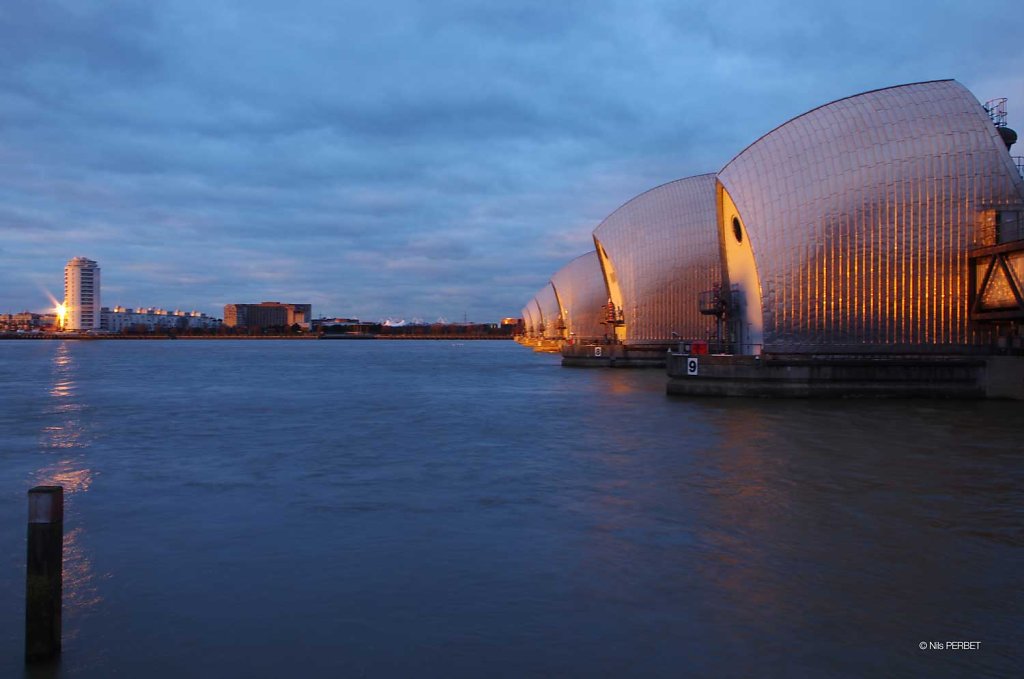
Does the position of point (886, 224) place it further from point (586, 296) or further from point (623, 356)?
point (586, 296)

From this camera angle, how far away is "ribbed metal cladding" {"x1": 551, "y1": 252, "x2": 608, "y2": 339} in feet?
236

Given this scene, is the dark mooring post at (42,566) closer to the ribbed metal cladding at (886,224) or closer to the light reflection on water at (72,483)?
the light reflection on water at (72,483)

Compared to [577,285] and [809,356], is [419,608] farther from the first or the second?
[577,285]

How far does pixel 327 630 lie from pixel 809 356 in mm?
24209

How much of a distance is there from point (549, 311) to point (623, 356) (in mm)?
56096

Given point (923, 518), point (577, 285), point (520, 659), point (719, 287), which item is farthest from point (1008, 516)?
point (577, 285)

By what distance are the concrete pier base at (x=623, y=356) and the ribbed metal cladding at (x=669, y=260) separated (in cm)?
65

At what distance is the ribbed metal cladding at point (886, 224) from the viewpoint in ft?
86.8

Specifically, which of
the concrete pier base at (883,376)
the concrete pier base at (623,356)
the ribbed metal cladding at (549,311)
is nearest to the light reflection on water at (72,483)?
the concrete pier base at (883,376)

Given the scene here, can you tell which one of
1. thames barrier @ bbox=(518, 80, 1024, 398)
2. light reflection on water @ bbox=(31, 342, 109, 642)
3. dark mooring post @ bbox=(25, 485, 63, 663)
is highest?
thames barrier @ bbox=(518, 80, 1024, 398)

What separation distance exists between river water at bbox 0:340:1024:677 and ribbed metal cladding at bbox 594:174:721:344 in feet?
92.1

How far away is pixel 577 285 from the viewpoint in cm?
7638

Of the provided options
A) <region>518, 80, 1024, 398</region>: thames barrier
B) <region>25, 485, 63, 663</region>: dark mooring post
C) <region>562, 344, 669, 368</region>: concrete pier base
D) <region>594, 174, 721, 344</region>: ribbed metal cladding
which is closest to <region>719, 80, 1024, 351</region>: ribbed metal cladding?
<region>518, 80, 1024, 398</region>: thames barrier

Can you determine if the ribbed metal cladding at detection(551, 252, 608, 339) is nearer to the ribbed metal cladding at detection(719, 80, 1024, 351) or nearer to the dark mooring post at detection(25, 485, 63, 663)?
the ribbed metal cladding at detection(719, 80, 1024, 351)
